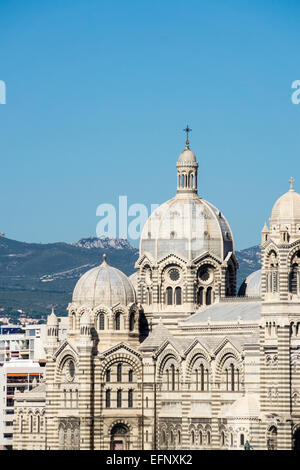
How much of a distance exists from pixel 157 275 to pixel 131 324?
560 centimetres

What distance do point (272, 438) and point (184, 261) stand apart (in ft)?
68.3

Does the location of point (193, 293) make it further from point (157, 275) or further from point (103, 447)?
point (103, 447)

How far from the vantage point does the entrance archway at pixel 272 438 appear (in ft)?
423

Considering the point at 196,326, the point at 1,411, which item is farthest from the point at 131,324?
the point at 1,411

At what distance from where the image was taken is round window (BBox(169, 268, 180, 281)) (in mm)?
146125

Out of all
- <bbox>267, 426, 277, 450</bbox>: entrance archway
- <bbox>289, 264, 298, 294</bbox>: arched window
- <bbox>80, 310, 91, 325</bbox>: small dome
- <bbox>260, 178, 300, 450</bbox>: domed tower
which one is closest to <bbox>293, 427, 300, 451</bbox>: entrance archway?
<bbox>260, 178, 300, 450</bbox>: domed tower

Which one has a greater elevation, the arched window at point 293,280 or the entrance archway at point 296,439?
the arched window at point 293,280

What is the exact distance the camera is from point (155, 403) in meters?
140

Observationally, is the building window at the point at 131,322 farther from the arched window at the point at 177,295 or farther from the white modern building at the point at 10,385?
the white modern building at the point at 10,385

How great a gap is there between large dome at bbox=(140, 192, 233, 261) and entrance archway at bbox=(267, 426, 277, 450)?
20.3 m

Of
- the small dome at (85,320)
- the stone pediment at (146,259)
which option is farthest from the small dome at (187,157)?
the small dome at (85,320)

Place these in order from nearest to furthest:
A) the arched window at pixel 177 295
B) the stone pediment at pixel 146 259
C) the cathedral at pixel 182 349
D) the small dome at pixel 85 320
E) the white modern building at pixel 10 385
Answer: the cathedral at pixel 182 349 < the small dome at pixel 85 320 < the arched window at pixel 177 295 < the stone pediment at pixel 146 259 < the white modern building at pixel 10 385

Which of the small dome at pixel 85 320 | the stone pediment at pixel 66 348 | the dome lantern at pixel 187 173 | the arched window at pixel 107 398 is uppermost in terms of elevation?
the dome lantern at pixel 187 173
